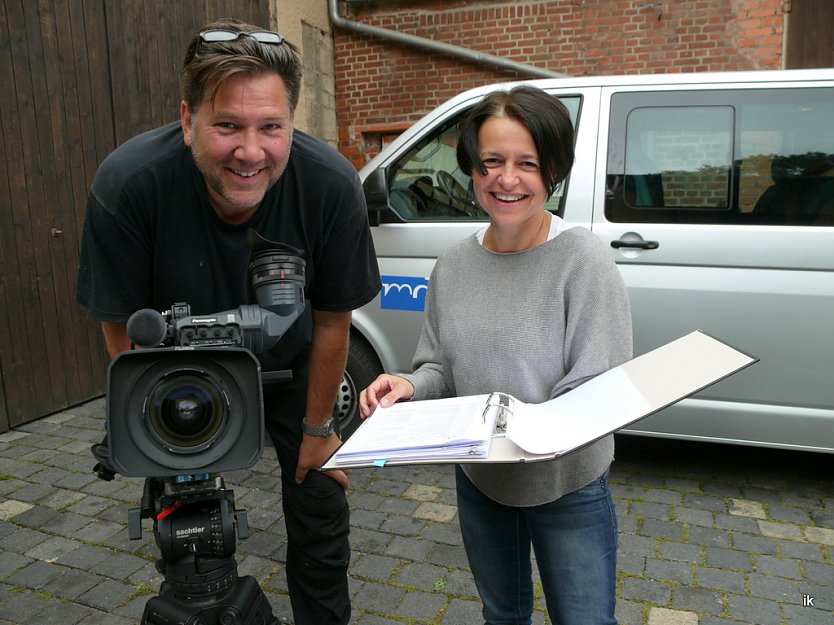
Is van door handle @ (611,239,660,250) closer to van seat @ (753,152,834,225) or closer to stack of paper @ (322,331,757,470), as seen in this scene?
van seat @ (753,152,834,225)

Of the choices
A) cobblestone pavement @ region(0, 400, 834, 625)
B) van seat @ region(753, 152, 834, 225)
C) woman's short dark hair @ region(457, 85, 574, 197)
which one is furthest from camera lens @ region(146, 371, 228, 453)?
van seat @ region(753, 152, 834, 225)

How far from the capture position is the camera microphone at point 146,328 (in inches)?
58.0

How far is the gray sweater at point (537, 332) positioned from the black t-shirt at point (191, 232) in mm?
522

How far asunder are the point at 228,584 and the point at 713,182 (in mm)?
2820

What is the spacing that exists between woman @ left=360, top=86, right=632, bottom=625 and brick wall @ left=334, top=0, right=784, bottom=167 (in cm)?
688

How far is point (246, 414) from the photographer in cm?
160

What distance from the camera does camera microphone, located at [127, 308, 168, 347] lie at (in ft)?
4.83

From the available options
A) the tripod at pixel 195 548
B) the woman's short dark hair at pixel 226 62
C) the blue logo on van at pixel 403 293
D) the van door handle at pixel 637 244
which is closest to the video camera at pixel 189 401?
the tripod at pixel 195 548

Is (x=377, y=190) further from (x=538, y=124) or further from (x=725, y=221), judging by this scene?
(x=538, y=124)

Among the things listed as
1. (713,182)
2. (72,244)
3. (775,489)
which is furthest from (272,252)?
(72,244)

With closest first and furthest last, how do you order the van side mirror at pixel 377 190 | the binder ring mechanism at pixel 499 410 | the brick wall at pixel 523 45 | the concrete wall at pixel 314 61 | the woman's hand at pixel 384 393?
the binder ring mechanism at pixel 499 410
the woman's hand at pixel 384 393
the van side mirror at pixel 377 190
the brick wall at pixel 523 45
the concrete wall at pixel 314 61

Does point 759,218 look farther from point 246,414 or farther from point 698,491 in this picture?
point 246,414

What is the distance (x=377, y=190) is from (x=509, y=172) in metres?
2.27

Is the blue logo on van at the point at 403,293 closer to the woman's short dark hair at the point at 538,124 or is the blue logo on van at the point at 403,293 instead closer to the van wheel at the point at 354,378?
the van wheel at the point at 354,378
